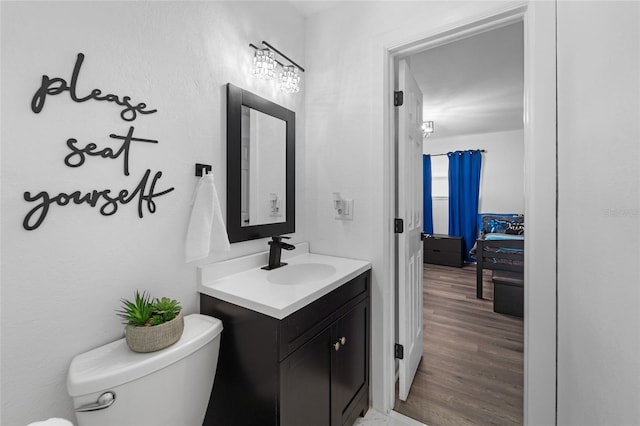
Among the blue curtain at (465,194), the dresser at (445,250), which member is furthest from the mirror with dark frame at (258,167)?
Answer: the blue curtain at (465,194)

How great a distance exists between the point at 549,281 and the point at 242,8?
1.96m

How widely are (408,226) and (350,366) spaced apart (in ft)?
2.81

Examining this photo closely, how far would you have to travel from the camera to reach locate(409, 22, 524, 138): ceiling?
7.35 ft

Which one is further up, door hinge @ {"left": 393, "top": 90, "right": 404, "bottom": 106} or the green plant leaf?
door hinge @ {"left": 393, "top": 90, "right": 404, "bottom": 106}

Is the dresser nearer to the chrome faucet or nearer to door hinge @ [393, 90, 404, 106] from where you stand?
door hinge @ [393, 90, 404, 106]

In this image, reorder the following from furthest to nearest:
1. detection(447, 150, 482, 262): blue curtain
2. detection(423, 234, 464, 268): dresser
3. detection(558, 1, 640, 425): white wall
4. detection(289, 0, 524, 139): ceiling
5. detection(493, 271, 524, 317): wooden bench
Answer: detection(447, 150, 482, 262): blue curtain, detection(423, 234, 464, 268): dresser, detection(493, 271, 524, 317): wooden bench, detection(289, 0, 524, 139): ceiling, detection(558, 1, 640, 425): white wall

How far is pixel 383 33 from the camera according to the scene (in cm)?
157

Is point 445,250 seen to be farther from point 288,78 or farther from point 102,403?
point 102,403

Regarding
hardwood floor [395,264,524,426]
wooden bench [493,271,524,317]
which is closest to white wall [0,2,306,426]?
hardwood floor [395,264,524,426]

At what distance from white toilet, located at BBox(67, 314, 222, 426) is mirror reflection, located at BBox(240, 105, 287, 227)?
663 mm

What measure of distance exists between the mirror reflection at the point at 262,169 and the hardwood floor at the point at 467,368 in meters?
1.41

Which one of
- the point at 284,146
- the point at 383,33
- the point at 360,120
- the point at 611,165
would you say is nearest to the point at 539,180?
the point at 611,165

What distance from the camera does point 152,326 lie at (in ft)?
2.88

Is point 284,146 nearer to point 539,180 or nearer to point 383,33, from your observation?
point 383,33
